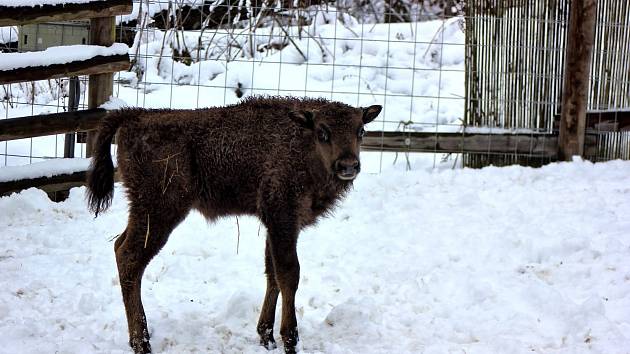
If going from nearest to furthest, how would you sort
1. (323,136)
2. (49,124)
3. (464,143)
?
(323,136) < (49,124) < (464,143)

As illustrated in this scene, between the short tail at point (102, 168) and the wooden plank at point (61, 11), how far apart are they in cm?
251

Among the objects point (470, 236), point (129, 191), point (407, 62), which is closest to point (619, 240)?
point (470, 236)

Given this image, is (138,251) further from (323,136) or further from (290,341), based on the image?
(323,136)

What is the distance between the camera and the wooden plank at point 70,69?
7.91 m

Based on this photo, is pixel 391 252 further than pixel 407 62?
No

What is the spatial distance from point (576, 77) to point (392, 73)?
10.8 feet

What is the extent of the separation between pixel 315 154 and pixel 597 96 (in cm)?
553

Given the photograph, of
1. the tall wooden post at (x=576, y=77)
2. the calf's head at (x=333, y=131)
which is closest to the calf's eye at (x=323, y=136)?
the calf's head at (x=333, y=131)

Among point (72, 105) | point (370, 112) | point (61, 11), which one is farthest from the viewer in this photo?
point (72, 105)

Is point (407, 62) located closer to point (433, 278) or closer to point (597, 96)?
point (597, 96)

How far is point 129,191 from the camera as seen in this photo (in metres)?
5.77

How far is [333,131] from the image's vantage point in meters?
5.83

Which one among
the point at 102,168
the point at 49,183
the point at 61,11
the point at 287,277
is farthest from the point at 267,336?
the point at 61,11

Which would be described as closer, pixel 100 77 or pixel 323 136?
pixel 323 136
